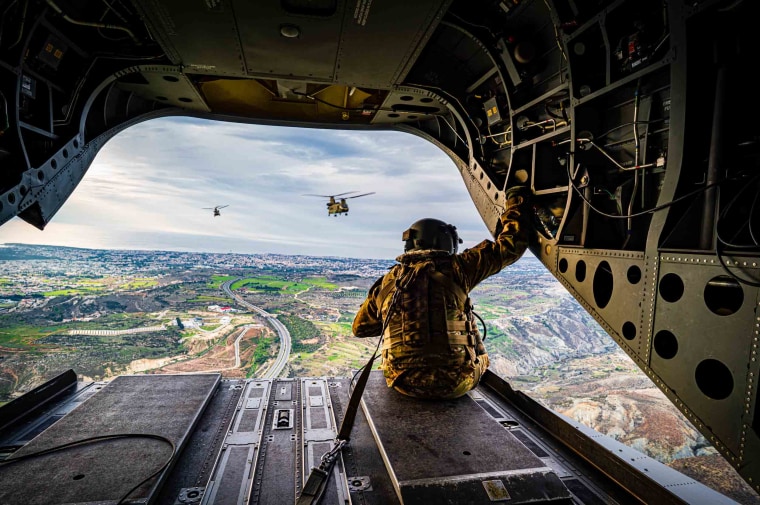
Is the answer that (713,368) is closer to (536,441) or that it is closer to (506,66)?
(536,441)

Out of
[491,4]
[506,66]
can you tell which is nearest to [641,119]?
[506,66]

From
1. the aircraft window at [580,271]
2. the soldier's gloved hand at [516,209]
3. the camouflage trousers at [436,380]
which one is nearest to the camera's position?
the aircraft window at [580,271]

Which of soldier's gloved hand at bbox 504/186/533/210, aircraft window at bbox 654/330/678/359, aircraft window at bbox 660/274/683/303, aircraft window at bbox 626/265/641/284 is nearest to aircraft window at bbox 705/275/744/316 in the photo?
aircraft window at bbox 660/274/683/303

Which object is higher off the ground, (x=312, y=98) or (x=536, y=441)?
(x=312, y=98)

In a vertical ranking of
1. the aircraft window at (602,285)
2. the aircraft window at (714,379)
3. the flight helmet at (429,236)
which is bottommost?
the aircraft window at (714,379)

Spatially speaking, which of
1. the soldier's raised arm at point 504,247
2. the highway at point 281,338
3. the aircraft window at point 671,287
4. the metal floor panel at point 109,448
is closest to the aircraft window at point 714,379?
the aircraft window at point 671,287

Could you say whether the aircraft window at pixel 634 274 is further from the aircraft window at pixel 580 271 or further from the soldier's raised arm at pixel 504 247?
the soldier's raised arm at pixel 504 247

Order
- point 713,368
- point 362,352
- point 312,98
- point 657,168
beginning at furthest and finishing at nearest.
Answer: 1. point 362,352
2. point 312,98
3. point 657,168
4. point 713,368
